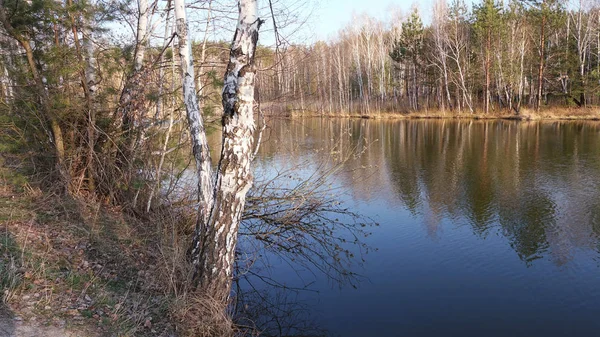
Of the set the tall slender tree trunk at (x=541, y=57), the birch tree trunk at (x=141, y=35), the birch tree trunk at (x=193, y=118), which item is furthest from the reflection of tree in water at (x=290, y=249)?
the tall slender tree trunk at (x=541, y=57)

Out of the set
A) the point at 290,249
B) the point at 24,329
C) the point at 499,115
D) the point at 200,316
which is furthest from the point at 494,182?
the point at 499,115

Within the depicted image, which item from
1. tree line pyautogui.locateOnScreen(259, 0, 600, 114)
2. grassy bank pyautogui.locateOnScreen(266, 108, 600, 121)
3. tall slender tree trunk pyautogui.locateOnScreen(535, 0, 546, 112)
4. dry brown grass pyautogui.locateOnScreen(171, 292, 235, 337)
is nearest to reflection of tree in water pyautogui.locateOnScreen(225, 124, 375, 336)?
dry brown grass pyautogui.locateOnScreen(171, 292, 235, 337)

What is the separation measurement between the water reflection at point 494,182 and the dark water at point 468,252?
0.04 m

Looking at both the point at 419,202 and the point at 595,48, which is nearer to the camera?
the point at 419,202

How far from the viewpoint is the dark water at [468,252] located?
5969 millimetres

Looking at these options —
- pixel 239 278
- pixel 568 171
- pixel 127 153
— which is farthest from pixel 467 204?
pixel 127 153

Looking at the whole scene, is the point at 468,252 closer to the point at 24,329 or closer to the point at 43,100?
the point at 24,329

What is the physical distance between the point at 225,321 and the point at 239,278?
253cm

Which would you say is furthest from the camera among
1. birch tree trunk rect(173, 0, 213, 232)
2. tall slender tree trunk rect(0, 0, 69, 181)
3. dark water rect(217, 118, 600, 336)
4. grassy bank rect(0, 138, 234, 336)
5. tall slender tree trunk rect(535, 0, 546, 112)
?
tall slender tree trunk rect(535, 0, 546, 112)

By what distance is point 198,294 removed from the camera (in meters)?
4.93

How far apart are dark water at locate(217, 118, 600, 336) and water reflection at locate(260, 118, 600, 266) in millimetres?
40

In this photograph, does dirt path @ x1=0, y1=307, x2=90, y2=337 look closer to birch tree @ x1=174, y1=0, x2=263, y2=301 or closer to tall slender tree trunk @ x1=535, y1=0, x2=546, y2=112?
birch tree @ x1=174, y1=0, x2=263, y2=301

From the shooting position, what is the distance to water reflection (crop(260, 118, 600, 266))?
9023 millimetres

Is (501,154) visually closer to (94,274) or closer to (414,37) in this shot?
(94,274)
